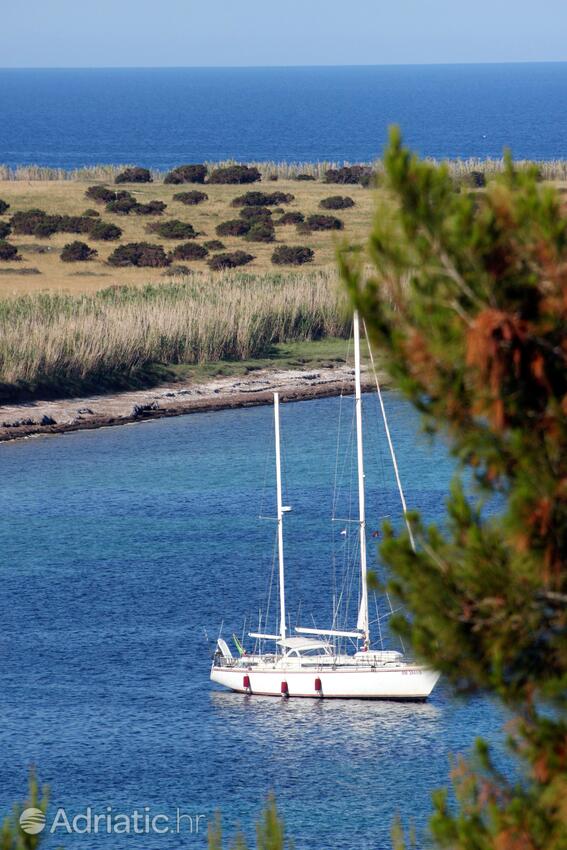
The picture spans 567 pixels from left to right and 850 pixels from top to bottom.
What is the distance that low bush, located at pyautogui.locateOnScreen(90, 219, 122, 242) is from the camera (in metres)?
76.4

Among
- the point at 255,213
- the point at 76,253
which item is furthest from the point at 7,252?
the point at 255,213

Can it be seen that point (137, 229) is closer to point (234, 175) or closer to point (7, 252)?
point (7, 252)

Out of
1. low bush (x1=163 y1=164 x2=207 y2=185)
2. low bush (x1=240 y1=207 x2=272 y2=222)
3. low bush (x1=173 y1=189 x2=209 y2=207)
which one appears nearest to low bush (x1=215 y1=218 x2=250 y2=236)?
low bush (x1=240 y1=207 x2=272 y2=222)

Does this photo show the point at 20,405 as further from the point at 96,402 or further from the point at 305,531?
the point at 305,531

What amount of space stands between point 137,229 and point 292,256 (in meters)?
10.9

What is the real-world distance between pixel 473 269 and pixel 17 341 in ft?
153

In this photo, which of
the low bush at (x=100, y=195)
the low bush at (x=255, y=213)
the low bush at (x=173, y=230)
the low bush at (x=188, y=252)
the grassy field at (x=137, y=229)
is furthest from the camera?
the low bush at (x=100, y=195)

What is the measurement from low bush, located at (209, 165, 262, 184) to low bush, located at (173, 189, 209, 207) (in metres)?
10.2

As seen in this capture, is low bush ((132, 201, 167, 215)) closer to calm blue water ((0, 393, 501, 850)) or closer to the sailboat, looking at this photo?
calm blue water ((0, 393, 501, 850))

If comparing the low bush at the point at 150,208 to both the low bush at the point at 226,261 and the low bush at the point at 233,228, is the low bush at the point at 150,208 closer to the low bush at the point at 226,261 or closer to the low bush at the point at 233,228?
the low bush at the point at 233,228

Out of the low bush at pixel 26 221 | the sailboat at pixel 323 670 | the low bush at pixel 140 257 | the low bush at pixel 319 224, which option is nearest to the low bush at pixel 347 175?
the low bush at pixel 319 224

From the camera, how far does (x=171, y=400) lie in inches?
2215

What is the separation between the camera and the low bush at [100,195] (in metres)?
88.4

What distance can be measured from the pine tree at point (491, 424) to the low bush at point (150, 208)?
251 feet
